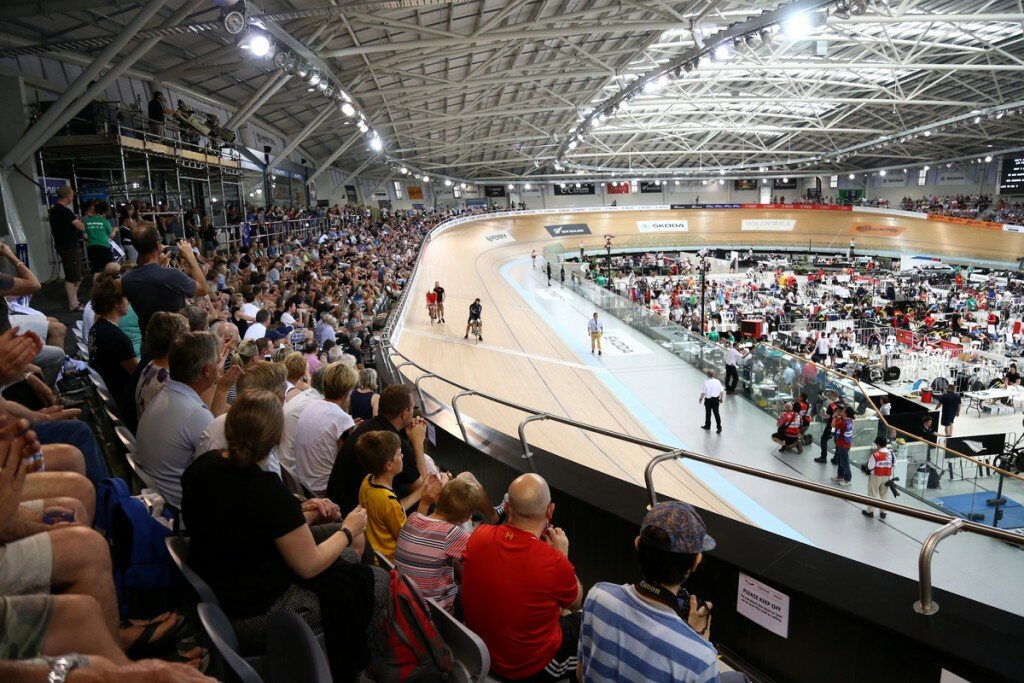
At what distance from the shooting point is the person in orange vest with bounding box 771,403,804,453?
10.9 meters

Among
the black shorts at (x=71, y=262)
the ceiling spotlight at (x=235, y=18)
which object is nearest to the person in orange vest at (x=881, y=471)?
the black shorts at (x=71, y=262)

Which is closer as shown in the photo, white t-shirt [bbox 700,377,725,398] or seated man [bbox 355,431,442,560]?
seated man [bbox 355,431,442,560]

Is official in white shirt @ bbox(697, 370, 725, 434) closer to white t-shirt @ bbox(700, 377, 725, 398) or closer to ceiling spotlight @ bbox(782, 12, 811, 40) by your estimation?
white t-shirt @ bbox(700, 377, 725, 398)

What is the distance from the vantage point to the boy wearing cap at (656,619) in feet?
5.53

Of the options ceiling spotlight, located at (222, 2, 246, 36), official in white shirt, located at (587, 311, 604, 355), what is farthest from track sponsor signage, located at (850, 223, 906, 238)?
ceiling spotlight, located at (222, 2, 246, 36)

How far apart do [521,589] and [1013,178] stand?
51.9 meters

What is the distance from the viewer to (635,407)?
14.2 meters

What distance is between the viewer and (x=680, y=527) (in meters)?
1.77

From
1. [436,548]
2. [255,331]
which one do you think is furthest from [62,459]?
[255,331]

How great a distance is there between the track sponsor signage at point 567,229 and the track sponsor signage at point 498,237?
196 inches

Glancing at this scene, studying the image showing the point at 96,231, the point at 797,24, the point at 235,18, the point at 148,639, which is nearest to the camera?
the point at 148,639

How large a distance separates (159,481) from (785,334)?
23105 millimetres

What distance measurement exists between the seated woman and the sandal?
21cm

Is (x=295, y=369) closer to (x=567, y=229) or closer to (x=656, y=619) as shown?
(x=656, y=619)
